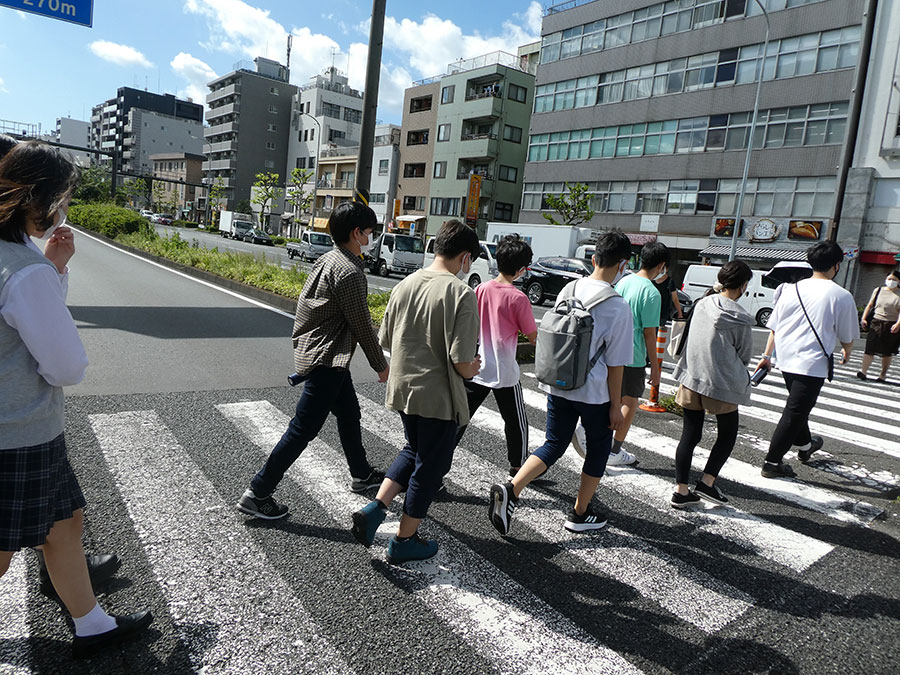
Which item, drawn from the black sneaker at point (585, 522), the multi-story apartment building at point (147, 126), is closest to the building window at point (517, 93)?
the black sneaker at point (585, 522)

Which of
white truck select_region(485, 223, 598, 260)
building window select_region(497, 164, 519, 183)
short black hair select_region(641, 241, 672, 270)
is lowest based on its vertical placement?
short black hair select_region(641, 241, 672, 270)

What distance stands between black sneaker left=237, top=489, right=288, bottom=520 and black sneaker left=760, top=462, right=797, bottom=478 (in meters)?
3.71

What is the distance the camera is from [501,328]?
12.3ft

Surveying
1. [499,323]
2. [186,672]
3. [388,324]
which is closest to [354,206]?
[388,324]

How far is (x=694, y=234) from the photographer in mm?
30469

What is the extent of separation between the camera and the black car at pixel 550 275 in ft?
59.1

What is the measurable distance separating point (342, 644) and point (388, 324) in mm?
1432

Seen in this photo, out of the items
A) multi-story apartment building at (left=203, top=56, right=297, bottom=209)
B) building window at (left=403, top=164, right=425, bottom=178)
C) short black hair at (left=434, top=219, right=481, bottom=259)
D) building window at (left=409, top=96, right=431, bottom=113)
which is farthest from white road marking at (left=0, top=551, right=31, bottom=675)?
multi-story apartment building at (left=203, top=56, right=297, bottom=209)

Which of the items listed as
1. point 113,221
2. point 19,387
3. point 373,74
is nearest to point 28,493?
point 19,387

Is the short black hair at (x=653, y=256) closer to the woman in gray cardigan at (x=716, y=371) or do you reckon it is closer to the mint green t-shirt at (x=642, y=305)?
the mint green t-shirt at (x=642, y=305)

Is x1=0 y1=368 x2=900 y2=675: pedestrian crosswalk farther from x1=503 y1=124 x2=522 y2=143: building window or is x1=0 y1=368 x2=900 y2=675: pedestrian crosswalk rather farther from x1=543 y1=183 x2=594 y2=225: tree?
x1=503 y1=124 x2=522 y2=143: building window

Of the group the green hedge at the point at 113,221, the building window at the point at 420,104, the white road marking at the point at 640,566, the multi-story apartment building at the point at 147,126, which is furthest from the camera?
the multi-story apartment building at the point at 147,126

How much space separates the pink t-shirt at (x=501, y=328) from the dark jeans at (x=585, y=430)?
453mm

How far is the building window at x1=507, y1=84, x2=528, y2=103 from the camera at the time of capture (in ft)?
147
